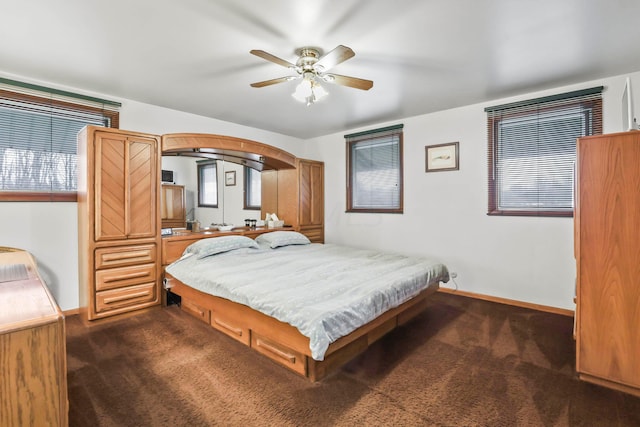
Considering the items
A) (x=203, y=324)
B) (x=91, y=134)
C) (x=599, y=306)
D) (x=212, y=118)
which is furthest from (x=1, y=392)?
(x=212, y=118)

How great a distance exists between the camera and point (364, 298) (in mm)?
2135

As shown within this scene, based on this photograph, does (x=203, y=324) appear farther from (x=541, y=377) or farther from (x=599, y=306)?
(x=599, y=306)

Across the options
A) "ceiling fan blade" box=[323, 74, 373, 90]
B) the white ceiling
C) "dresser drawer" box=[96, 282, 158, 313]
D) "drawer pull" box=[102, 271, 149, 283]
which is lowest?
"dresser drawer" box=[96, 282, 158, 313]

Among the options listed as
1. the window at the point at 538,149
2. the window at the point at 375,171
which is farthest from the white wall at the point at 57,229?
the window at the point at 538,149

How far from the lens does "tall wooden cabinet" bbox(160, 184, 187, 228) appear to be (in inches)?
146

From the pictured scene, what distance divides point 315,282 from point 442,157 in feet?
8.79

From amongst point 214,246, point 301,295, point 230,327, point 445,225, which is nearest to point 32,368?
point 301,295

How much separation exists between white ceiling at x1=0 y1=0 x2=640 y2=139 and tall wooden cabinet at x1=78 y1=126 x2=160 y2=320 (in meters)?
0.67

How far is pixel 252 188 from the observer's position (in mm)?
4883

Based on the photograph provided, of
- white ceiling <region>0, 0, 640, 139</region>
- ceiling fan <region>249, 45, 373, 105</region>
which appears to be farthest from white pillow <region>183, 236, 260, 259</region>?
ceiling fan <region>249, 45, 373, 105</region>

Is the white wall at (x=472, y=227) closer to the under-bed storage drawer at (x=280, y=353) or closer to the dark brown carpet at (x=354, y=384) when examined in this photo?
the dark brown carpet at (x=354, y=384)

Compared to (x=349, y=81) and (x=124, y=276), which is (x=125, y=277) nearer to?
(x=124, y=276)

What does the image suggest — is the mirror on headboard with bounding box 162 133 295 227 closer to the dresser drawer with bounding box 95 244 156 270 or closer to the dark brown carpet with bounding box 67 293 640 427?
the dresser drawer with bounding box 95 244 156 270

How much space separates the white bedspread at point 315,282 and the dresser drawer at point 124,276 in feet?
0.91
